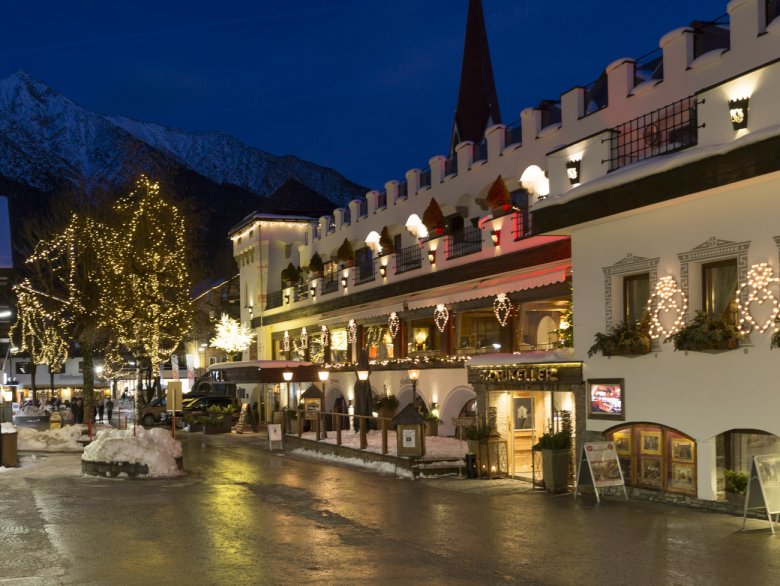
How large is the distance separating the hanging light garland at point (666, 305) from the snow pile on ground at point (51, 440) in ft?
78.5

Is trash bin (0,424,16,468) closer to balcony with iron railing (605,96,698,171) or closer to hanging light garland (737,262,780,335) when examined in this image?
balcony with iron railing (605,96,698,171)

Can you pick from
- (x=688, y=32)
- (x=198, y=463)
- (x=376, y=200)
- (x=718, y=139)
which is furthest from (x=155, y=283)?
(x=718, y=139)

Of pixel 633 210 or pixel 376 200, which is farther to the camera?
pixel 376 200

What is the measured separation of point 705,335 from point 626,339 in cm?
215

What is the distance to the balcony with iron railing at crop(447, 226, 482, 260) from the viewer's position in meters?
31.7

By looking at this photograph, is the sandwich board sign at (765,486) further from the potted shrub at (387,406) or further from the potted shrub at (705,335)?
the potted shrub at (387,406)

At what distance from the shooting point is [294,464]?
A: 28344 millimetres

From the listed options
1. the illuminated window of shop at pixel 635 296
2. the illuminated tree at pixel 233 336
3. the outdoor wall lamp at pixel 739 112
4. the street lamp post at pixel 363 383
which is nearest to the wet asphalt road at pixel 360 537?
the illuminated window of shop at pixel 635 296

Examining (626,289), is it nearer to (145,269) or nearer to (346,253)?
(346,253)

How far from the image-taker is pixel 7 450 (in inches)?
1077

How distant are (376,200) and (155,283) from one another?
991 centimetres

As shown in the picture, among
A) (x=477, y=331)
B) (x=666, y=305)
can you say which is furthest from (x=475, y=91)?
(x=666, y=305)

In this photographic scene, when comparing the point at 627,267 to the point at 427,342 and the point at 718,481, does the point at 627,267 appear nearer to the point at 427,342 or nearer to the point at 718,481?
the point at 718,481

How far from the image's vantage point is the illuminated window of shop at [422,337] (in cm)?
3575
